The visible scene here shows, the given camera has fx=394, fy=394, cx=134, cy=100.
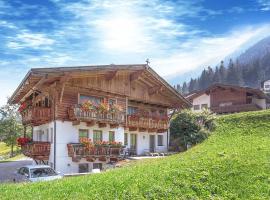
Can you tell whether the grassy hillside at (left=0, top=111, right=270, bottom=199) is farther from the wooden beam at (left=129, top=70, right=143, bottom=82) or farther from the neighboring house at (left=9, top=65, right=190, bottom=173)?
the wooden beam at (left=129, top=70, right=143, bottom=82)

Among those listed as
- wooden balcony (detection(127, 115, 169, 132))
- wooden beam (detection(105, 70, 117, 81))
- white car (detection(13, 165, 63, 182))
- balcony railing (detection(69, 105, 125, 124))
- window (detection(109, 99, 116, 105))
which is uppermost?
wooden beam (detection(105, 70, 117, 81))

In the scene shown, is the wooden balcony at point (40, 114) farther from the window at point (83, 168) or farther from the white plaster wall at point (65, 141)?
the window at point (83, 168)

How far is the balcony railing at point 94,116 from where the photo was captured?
29.5 metres

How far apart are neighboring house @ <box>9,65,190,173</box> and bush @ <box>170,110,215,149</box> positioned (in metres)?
2.31

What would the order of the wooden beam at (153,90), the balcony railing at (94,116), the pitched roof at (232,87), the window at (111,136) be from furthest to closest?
the pitched roof at (232,87)
the wooden beam at (153,90)
the window at (111,136)
the balcony railing at (94,116)

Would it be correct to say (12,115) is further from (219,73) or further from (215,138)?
(219,73)

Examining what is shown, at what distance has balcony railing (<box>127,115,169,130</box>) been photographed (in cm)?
3581

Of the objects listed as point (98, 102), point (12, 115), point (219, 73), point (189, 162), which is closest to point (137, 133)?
point (98, 102)

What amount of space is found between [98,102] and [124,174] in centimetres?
1496

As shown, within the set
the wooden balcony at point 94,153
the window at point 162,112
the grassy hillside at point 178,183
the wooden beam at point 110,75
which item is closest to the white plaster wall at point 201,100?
the window at point 162,112

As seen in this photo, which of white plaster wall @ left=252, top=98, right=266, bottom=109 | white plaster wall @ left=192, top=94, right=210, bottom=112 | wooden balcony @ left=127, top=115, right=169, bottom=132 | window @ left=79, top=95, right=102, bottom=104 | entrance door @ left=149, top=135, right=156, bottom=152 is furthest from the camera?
white plaster wall @ left=192, top=94, right=210, bottom=112

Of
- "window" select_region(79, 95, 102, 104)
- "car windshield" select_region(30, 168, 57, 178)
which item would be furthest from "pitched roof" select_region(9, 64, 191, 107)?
"car windshield" select_region(30, 168, 57, 178)

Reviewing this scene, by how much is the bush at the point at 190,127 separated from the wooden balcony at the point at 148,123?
1.38 m

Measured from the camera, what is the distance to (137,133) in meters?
38.1
